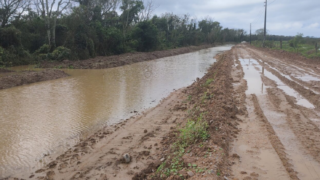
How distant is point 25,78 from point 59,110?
6.75m

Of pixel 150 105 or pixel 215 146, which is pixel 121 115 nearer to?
pixel 150 105

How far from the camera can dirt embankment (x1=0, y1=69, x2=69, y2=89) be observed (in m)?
12.9

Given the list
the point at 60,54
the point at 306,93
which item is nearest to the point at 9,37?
the point at 60,54

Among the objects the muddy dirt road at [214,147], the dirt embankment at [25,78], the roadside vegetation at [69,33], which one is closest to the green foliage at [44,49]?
the roadside vegetation at [69,33]

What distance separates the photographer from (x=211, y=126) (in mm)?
5676

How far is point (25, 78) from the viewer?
13875 mm

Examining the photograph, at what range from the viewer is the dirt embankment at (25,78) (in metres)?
12.9

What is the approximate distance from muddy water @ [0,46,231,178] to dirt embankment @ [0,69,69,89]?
2.09ft

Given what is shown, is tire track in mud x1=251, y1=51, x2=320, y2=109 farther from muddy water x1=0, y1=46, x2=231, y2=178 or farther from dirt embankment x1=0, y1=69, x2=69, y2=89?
dirt embankment x1=0, y1=69, x2=69, y2=89

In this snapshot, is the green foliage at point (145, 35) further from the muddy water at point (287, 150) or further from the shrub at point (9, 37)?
the muddy water at point (287, 150)

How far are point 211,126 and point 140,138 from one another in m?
1.82

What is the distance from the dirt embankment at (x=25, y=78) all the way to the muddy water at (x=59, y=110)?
0.64m

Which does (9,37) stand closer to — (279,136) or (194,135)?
(194,135)

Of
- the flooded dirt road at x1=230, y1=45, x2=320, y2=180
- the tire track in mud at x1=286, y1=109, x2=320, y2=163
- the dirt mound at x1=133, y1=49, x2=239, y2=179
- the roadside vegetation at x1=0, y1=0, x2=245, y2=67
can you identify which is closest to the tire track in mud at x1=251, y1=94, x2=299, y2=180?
the flooded dirt road at x1=230, y1=45, x2=320, y2=180
